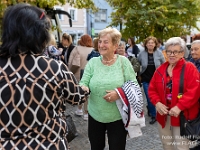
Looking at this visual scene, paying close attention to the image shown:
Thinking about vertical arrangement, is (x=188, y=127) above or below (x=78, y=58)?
below

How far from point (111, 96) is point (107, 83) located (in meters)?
0.15

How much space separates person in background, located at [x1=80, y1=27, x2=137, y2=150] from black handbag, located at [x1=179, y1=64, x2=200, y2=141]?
0.56m

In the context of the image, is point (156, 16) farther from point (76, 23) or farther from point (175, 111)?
point (76, 23)

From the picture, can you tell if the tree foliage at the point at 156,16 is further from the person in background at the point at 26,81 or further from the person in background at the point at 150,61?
the person in background at the point at 26,81

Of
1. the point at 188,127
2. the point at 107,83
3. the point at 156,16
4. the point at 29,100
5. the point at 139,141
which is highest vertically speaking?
the point at 156,16

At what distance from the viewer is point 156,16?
474 inches

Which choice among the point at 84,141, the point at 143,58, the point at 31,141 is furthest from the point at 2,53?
the point at 143,58

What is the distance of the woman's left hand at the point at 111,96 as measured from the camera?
102 inches

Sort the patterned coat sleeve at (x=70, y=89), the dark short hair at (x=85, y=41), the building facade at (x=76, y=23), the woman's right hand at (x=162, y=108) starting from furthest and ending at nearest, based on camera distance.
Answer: the building facade at (x=76, y=23)
the dark short hair at (x=85, y=41)
the woman's right hand at (x=162, y=108)
the patterned coat sleeve at (x=70, y=89)

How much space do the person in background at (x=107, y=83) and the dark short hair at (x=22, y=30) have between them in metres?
1.13

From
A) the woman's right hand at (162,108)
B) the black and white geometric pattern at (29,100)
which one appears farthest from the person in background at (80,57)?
the black and white geometric pattern at (29,100)

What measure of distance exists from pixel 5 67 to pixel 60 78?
0.33 metres

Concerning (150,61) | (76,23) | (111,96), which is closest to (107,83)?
(111,96)

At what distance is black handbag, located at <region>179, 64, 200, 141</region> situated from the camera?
2811 millimetres
